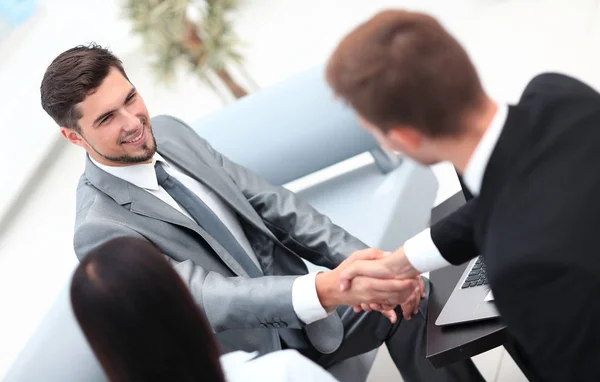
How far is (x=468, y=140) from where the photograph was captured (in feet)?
4.08

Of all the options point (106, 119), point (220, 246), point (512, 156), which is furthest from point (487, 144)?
point (106, 119)

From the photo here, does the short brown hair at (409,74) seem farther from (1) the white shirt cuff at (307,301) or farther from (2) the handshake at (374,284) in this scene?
(1) the white shirt cuff at (307,301)

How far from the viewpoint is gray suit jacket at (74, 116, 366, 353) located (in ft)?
6.44

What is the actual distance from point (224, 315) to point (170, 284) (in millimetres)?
853

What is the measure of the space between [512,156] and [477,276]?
29.2 inches

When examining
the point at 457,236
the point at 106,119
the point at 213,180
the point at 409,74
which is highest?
the point at 106,119

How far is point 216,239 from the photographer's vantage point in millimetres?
2199

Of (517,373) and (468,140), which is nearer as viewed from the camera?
(468,140)

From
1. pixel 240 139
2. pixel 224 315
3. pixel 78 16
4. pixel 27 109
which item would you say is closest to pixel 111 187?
pixel 224 315

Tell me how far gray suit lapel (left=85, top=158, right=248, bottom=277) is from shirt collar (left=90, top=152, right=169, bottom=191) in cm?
2

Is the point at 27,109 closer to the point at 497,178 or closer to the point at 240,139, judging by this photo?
the point at 240,139

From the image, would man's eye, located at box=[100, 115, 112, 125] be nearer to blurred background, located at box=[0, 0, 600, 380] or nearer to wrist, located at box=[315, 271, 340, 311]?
wrist, located at box=[315, 271, 340, 311]

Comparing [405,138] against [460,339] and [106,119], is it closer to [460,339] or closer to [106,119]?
[460,339]

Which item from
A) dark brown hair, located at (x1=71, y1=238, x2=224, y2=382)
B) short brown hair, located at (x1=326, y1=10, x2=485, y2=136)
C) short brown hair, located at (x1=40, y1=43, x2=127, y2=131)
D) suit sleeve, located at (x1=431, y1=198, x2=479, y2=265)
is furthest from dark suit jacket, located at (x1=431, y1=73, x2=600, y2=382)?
short brown hair, located at (x1=40, y1=43, x2=127, y2=131)
